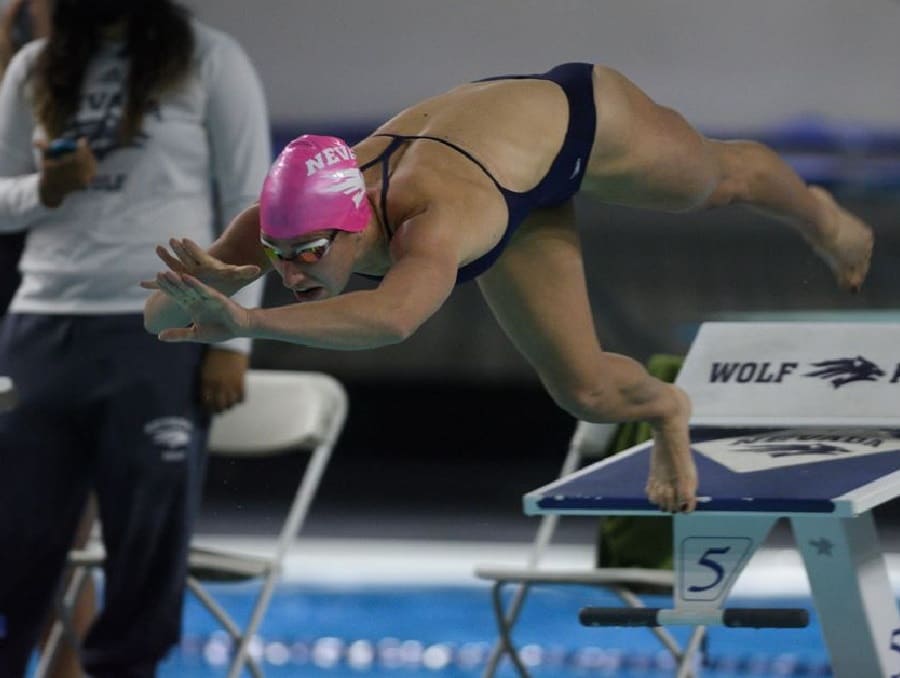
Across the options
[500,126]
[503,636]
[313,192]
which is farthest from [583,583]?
[313,192]

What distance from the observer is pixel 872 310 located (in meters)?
7.72

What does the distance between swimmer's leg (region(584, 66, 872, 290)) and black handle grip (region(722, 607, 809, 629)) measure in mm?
716

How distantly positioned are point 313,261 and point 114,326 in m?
0.92

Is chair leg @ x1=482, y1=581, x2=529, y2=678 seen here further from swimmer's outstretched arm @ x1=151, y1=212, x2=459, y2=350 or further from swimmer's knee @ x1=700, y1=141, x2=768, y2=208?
swimmer's outstretched arm @ x1=151, y1=212, x2=459, y2=350

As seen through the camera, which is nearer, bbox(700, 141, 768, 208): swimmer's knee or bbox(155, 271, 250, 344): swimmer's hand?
bbox(155, 271, 250, 344): swimmer's hand

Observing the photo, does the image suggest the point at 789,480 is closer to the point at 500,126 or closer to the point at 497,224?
the point at 497,224

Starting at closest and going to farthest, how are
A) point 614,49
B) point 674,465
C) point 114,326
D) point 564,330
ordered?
1. point 674,465
2. point 564,330
3. point 114,326
4. point 614,49

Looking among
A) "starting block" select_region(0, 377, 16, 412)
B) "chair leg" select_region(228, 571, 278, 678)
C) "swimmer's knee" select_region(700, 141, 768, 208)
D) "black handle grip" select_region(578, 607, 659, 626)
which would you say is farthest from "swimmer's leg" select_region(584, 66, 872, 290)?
"chair leg" select_region(228, 571, 278, 678)

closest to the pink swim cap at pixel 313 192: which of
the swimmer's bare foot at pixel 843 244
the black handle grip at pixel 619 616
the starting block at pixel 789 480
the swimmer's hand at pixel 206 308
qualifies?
the swimmer's hand at pixel 206 308

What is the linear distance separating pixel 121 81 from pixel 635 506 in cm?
128

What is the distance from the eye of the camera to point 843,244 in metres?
3.23

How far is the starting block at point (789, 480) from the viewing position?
8.55 feet

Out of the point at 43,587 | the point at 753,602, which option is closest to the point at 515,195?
the point at 43,587

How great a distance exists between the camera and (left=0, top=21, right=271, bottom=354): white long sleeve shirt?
3203mm
